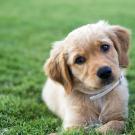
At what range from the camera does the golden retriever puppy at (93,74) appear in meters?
6.07

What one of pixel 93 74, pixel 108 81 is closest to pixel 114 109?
pixel 108 81

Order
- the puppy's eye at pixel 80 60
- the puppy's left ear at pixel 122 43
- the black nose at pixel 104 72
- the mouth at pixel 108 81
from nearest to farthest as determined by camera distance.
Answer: the black nose at pixel 104 72 < the mouth at pixel 108 81 < the puppy's eye at pixel 80 60 < the puppy's left ear at pixel 122 43

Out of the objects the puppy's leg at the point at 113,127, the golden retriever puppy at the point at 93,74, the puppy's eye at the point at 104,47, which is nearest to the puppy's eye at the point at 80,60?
the golden retriever puppy at the point at 93,74

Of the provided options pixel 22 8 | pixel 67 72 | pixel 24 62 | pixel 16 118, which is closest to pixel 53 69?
pixel 67 72

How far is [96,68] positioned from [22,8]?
14.6 meters

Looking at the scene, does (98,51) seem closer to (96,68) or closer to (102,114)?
(96,68)

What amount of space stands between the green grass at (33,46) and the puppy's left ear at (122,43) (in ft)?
2.17

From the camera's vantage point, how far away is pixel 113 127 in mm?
6070

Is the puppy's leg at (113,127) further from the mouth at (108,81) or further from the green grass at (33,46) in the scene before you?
the mouth at (108,81)

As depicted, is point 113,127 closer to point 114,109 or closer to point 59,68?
point 114,109

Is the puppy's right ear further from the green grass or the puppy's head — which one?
the green grass

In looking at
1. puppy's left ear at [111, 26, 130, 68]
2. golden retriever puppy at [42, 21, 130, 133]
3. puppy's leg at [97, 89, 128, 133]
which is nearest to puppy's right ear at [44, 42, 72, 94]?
A: golden retriever puppy at [42, 21, 130, 133]

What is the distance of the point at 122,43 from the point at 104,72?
955 millimetres

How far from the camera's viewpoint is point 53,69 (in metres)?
6.68
